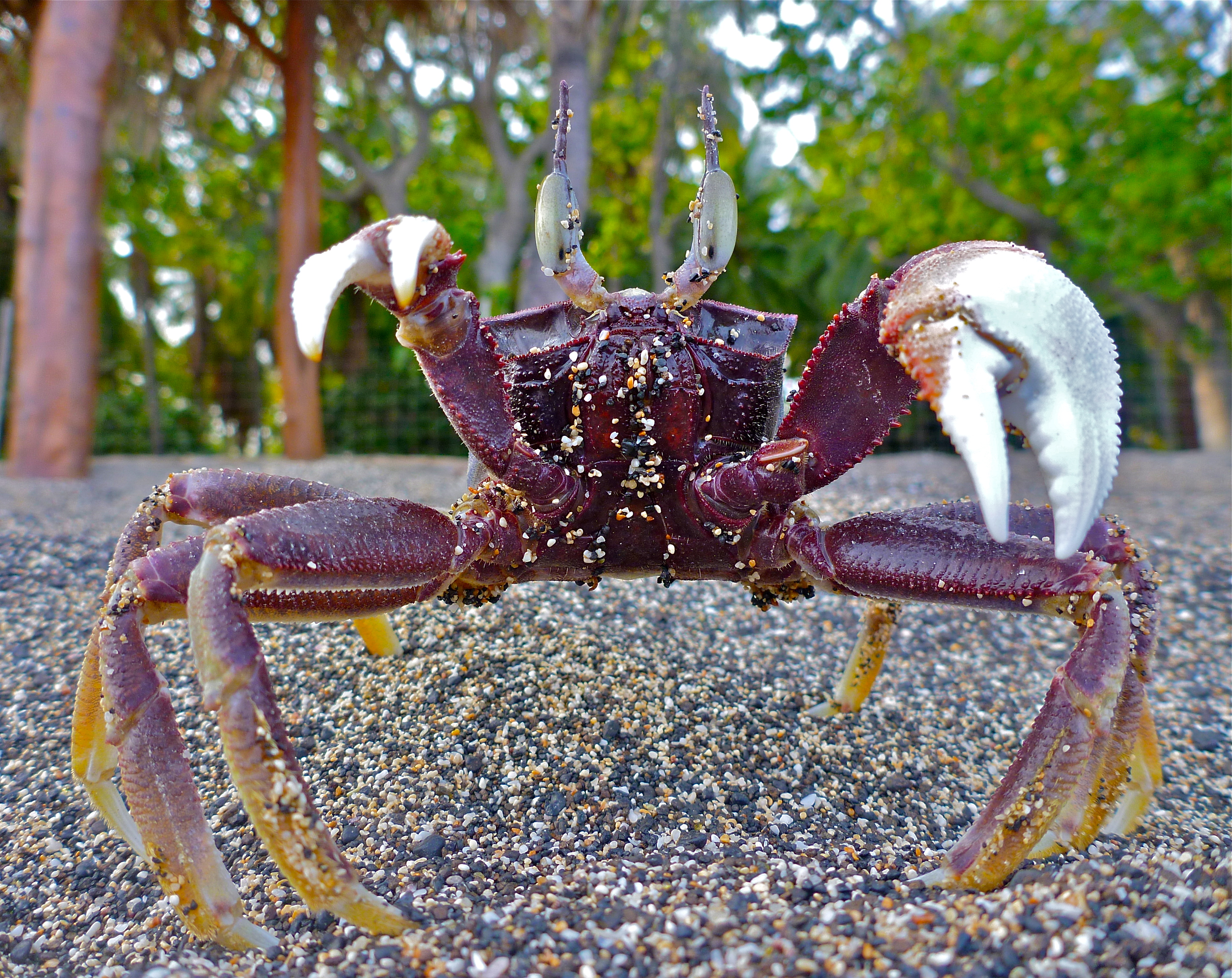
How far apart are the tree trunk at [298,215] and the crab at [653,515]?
594 centimetres

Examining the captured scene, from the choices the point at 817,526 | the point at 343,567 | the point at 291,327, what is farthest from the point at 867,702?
the point at 291,327

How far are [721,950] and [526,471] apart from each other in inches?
36.7

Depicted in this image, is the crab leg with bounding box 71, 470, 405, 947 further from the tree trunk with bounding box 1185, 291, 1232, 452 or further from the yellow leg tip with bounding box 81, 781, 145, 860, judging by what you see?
the tree trunk with bounding box 1185, 291, 1232, 452

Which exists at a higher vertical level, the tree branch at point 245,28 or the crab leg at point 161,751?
the tree branch at point 245,28

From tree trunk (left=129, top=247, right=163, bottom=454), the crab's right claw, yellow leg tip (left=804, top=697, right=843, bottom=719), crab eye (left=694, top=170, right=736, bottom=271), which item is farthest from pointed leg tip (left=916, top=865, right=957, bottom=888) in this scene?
tree trunk (left=129, top=247, right=163, bottom=454)

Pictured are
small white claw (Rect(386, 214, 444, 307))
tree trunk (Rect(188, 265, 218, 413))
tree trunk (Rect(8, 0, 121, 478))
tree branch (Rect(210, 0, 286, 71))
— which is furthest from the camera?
tree trunk (Rect(188, 265, 218, 413))

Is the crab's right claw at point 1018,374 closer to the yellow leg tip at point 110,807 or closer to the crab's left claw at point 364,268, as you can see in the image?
the crab's left claw at point 364,268

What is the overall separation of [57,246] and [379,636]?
4986 millimetres

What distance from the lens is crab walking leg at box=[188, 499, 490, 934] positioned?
1290 mm

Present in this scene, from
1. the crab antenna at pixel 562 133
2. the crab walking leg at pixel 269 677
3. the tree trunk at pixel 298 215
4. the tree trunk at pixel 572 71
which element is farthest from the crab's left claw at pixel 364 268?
the tree trunk at pixel 298 215

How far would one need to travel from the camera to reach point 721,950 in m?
1.22

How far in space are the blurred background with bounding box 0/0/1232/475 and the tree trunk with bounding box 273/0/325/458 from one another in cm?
3

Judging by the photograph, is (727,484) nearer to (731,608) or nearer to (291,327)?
(731,608)

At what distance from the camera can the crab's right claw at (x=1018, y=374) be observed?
116cm
